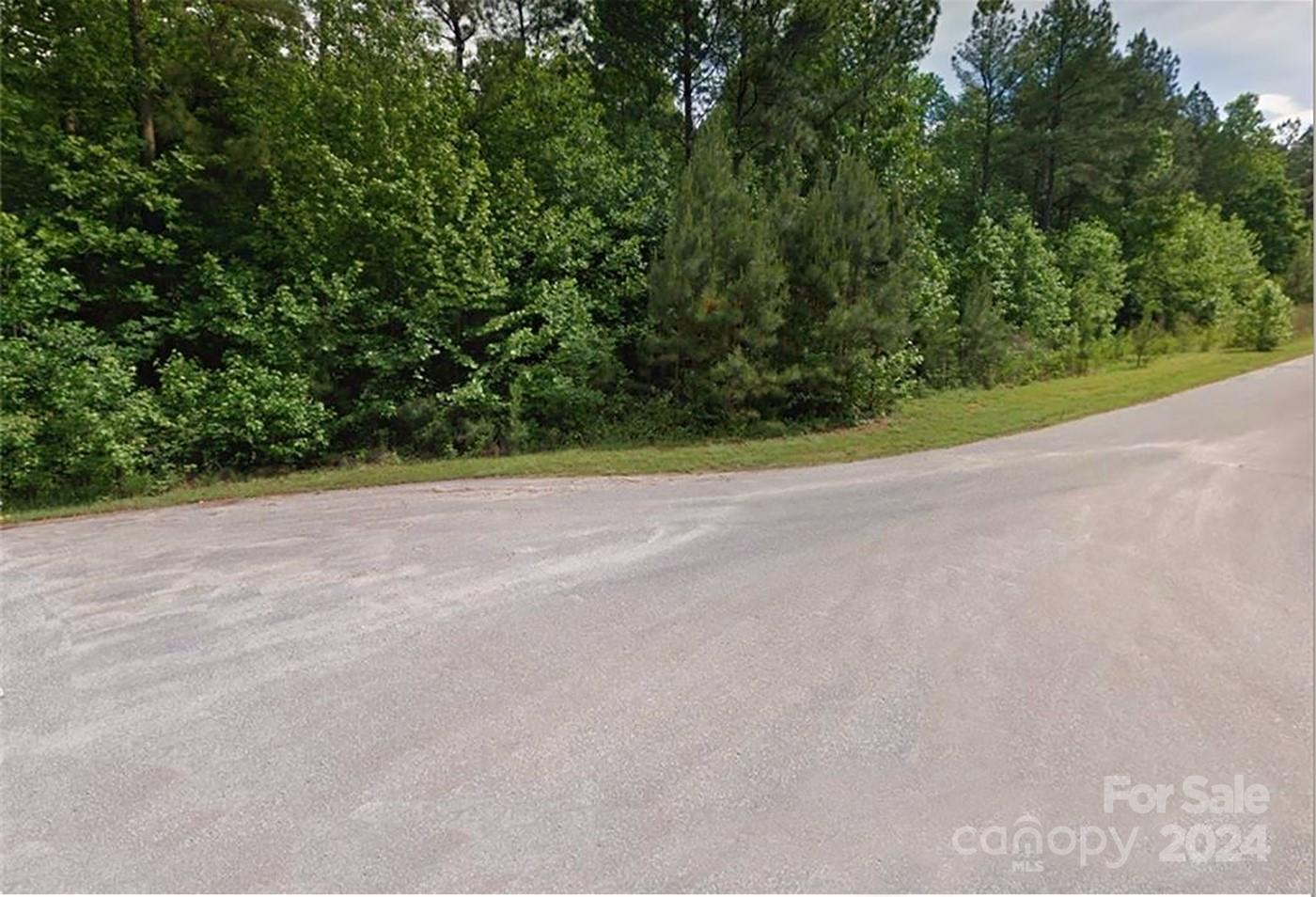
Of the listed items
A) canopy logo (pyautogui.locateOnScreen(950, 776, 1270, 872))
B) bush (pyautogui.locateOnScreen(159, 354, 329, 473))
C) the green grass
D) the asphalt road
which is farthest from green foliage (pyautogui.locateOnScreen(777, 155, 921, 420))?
canopy logo (pyautogui.locateOnScreen(950, 776, 1270, 872))

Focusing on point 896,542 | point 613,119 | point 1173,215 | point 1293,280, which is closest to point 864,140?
point 613,119

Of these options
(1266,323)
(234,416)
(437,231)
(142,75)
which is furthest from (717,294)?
(1266,323)

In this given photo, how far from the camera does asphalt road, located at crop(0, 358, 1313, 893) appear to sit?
Result: 211cm

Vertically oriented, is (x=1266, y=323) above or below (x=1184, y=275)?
below

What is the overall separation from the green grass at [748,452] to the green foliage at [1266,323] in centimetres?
1211

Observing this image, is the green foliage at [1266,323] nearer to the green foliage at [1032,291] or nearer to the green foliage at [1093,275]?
the green foliage at [1093,275]

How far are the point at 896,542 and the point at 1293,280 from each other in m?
45.8

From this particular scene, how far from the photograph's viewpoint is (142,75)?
10.1m

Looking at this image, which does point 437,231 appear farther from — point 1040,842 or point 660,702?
point 1040,842

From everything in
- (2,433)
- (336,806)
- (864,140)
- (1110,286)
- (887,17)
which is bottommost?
(336,806)

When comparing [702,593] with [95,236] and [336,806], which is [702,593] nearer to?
[336,806]

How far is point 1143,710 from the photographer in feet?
9.34

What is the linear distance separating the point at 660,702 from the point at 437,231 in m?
10.2

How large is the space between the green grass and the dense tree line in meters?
0.94
